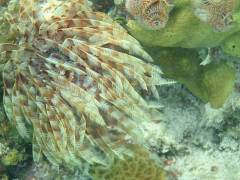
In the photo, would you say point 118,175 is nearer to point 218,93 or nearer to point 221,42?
point 218,93

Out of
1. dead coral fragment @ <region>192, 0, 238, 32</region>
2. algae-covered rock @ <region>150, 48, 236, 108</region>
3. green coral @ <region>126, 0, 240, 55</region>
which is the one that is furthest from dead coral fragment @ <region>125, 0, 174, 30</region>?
algae-covered rock @ <region>150, 48, 236, 108</region>

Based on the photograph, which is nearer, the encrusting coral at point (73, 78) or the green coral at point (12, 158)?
the encrusting coral at point (73, 78)

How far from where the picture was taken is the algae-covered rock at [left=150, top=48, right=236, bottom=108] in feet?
12.7

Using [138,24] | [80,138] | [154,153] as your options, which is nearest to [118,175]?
[154,153]

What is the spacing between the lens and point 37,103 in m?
3.35

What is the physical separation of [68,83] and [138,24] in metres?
1.15

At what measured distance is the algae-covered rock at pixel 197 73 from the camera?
3873 mm

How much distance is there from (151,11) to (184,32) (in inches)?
23.2

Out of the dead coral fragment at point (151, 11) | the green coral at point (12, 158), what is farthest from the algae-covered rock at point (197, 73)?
the green coral at point (12, 158)

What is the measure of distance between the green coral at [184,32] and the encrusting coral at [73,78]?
181 millimetres

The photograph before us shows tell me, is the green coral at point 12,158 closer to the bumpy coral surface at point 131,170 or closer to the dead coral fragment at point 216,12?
the bumpy coral surface at point 131,170

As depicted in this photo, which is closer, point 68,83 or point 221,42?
point 68,83

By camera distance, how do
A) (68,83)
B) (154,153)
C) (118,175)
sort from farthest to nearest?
(154,153) → (118,175) → (68,83)

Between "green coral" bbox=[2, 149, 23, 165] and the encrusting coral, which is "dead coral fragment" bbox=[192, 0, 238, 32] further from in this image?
"green coral" bbox=[2, 149, 23, 165]
